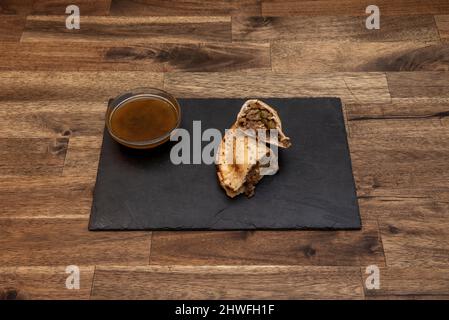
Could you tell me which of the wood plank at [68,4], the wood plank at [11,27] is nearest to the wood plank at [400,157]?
the wood plank at [68,4]

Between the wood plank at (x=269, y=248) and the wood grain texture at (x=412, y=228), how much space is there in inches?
1.8

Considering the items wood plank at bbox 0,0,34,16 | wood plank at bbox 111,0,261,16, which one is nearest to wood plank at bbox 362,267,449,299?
wood plank at bbox 111,0,261,16

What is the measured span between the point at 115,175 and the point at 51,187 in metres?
0.21

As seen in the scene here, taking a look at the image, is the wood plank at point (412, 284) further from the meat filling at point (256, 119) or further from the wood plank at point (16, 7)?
the wood plank at point (16, 7)

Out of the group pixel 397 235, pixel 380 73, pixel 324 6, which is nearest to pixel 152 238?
pixel 397 235

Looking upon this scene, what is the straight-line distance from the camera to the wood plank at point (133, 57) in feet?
6.66

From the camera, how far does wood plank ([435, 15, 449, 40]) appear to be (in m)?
2.13

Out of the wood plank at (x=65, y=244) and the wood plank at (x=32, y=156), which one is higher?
the wood plank at (x=32, y=156)

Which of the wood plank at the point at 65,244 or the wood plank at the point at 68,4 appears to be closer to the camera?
the wood plank at the point at 65,244

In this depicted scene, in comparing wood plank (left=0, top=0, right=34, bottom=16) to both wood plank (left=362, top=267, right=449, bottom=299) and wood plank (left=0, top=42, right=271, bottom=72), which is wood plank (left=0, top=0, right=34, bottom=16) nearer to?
wood plank (left=0, top=42, right=271, bottom=72)

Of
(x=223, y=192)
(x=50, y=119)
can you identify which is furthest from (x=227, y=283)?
(x=50, y=119)

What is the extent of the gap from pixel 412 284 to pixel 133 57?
1.30 m

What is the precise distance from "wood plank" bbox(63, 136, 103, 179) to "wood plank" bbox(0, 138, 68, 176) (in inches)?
0.9

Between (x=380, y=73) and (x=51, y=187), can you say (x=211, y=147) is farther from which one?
(x=380, y=73)
